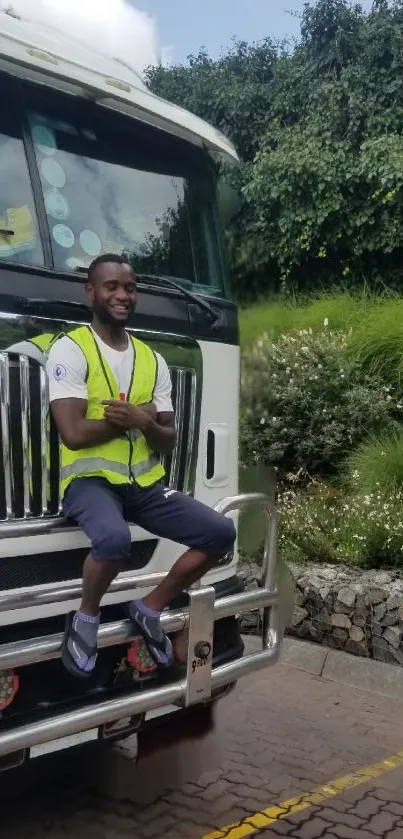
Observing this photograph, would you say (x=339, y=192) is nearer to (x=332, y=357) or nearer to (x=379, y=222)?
(x=379, y=222)

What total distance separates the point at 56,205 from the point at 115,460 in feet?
3.24

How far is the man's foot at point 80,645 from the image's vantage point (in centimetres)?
281

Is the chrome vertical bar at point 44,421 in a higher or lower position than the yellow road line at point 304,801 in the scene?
higher

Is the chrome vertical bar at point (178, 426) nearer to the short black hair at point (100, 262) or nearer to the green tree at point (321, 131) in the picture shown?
the short black hair at point (100, 262)

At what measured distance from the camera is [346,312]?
9.46 meters

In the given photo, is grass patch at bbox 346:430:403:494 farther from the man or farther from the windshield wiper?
the man

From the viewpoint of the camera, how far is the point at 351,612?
570 cm

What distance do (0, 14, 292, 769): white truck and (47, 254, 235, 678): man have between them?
Result: 78mm

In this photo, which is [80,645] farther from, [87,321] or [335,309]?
[335,309]

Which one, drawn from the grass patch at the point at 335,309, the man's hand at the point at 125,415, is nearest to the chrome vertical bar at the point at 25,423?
the man's hand at the point at 125,415

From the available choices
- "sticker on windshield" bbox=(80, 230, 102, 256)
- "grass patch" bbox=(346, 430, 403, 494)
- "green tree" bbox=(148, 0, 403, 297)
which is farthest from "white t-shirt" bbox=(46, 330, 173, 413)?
"green tree" bbox=(148, 0, 403, 297)

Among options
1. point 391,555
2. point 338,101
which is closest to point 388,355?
point 391,555

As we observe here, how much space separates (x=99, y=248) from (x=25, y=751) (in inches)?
72.1

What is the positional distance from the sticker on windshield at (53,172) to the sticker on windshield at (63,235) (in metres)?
0.16
